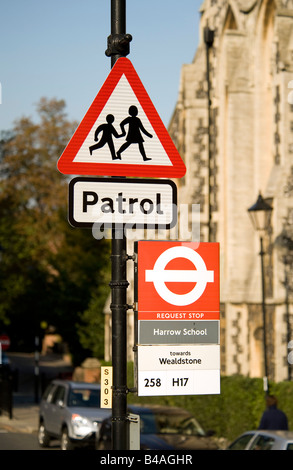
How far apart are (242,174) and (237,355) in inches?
197

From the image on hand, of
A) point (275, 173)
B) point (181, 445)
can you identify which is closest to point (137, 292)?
point (181, 445)

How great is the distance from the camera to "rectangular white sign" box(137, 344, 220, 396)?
17.8ft

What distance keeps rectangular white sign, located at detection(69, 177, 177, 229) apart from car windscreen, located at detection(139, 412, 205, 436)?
1084cm

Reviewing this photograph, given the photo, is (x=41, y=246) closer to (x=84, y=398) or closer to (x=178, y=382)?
(x=84, y=398)

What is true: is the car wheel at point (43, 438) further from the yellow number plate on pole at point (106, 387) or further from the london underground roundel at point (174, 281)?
the london underground roundel at point (174, 281)

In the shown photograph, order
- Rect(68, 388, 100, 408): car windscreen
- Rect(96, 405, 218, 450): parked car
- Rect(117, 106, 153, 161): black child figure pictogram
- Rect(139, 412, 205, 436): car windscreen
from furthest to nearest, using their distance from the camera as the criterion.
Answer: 1. Rect(68, 388, 100, 408): car windscreen
2. Rect(139, 412, 205, 436): car windscreen
3. Rect(96, 405, 218, 450): parked car
4. Rect(117, 106, 153, 161): black child figure pictogram

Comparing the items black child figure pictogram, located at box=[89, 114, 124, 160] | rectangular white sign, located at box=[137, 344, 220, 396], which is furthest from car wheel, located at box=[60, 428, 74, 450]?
black child figure pictogram, located at box=[89, 114, 124, 160]

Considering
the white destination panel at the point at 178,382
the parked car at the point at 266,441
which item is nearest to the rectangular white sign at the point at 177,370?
the white destination panel at the point at 178,382

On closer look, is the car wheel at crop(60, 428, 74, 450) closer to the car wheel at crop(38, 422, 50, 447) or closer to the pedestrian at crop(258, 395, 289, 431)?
the car wheel at crop(38, 422, 50, 447)

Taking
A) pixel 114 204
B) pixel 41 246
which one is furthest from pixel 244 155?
pixel 41 246

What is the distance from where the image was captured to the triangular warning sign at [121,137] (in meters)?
5.72

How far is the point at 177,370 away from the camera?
548cm

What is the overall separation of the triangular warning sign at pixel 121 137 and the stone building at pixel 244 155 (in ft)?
61.4

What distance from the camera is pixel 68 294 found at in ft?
153
